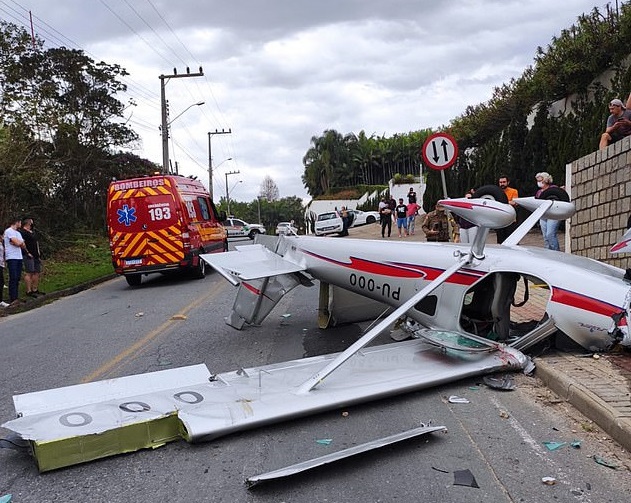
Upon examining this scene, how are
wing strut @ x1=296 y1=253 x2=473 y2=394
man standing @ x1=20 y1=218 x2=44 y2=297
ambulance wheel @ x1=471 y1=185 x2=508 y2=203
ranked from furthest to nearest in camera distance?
man standing @ x1=20 y1=218 x2=44 y2=297, ambulance wheel @ x1=471 y1=185 x2=508 y2=203, wing strut @ x1=296 y1=253 x2=473 y2=394

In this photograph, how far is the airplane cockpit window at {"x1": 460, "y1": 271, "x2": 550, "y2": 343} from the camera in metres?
5.43

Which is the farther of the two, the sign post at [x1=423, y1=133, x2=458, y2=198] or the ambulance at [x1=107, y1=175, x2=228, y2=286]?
the ambulance at [x1=107, y1=175, x2=228, y2=286]

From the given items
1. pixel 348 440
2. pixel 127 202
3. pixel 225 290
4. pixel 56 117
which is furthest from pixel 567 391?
pixel 56 117

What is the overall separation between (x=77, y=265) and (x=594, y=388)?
19060 millimetres

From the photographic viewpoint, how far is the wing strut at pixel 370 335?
450 centimetres

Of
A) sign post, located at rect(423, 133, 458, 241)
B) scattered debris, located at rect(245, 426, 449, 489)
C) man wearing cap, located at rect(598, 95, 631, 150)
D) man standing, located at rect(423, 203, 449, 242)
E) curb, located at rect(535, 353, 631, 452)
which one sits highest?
man wearing cap, located at rect(598, 95, 631, 150)

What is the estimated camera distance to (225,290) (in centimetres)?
1250

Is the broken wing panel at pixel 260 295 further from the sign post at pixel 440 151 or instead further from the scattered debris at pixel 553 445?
the scattered debris at pixel 553 445

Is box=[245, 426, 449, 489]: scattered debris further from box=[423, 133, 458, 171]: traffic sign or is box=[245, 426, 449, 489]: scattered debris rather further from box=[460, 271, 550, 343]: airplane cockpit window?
box=[423, 133, 458, 171]: traffic sign

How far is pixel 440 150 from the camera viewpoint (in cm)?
927

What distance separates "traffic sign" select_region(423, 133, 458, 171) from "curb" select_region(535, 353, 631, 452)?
4.58 meters

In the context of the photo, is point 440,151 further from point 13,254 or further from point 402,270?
point 13,254

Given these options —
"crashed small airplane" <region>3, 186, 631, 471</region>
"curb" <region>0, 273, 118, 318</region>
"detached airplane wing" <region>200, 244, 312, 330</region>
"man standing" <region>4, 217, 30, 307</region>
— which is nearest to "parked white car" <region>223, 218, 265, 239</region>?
"curb" <region>0, 273, 118, 318</region>

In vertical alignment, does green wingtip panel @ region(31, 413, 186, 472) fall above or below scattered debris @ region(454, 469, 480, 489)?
above
